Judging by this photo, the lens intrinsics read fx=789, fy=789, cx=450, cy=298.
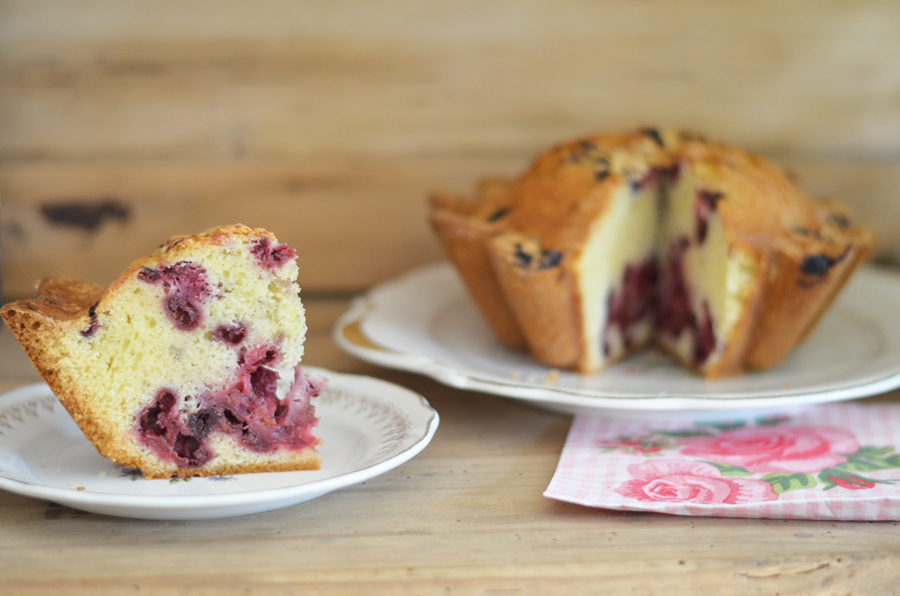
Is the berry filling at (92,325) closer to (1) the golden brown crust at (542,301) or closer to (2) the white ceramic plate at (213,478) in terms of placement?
(2) the white ceramic plate at (213,478)

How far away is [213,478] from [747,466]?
71cm

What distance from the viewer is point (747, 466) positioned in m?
1.07

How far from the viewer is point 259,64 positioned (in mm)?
1940

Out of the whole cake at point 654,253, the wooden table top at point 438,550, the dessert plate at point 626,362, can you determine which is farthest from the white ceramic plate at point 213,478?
the whole cake at point 654,253

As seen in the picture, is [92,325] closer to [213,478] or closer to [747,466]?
[213,478]

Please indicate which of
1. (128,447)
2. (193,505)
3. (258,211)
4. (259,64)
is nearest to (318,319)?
(258,211)

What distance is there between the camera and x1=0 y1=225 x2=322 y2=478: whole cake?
0.97m

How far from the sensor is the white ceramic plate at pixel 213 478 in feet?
2.79

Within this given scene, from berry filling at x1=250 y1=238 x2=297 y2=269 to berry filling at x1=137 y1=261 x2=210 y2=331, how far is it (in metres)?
0.07

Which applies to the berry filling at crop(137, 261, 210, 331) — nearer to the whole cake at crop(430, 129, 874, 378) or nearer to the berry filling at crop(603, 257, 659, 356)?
the whole cake at crop(430, 129, 874, 378)

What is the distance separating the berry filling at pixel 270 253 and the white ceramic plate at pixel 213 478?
26cm

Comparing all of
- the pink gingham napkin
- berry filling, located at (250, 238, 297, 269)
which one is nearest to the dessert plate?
the pink gingham napkin

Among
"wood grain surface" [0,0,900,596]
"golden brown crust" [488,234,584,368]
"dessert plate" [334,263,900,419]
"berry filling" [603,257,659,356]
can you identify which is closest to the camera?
"dessert plate" [334,263,900,419]

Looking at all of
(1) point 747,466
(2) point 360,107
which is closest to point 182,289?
(1) point 747,466
